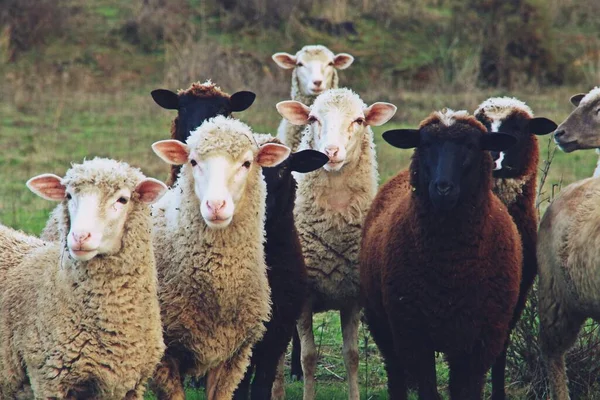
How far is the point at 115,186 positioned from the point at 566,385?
8.69 ft

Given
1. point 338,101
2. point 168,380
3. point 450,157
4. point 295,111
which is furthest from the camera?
point 295,111

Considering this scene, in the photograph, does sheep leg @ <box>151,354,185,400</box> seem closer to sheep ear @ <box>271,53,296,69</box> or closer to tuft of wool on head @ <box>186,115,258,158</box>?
tuft of wool on head @ <box>186,115,258,158</box>

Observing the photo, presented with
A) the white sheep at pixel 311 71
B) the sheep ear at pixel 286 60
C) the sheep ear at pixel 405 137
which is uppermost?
the sheep ear at pixel 286 60

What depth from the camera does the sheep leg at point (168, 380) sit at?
490 centimetres

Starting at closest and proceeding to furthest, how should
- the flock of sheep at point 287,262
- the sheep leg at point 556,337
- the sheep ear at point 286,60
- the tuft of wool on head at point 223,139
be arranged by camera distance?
the flock of sheep at point 287,262 → the tuft of wool on head at point 223,139 → the sheep leg at point 556,337 → the sheep ear at point 286,60

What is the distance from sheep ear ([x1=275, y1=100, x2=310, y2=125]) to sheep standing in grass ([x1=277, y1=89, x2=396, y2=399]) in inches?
5.5

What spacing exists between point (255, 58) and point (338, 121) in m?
12.3

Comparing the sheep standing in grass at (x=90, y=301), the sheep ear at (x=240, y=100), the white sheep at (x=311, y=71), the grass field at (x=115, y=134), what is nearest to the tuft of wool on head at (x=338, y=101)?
the sheep ear at (x=240, y=100)

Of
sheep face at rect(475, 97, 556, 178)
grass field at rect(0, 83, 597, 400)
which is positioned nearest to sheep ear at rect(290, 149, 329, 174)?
sheep face at rect(475, 97, 556, 178)

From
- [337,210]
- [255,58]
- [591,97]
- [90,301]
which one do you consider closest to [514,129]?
[591,97]

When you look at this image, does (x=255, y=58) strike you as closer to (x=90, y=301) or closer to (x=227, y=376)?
(x=227, y=376)

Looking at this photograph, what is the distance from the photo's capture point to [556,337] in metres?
5.58

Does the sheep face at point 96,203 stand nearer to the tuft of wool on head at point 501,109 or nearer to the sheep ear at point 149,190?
the sheep ear at point 149,190

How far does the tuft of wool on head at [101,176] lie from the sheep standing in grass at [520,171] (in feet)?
7.43
